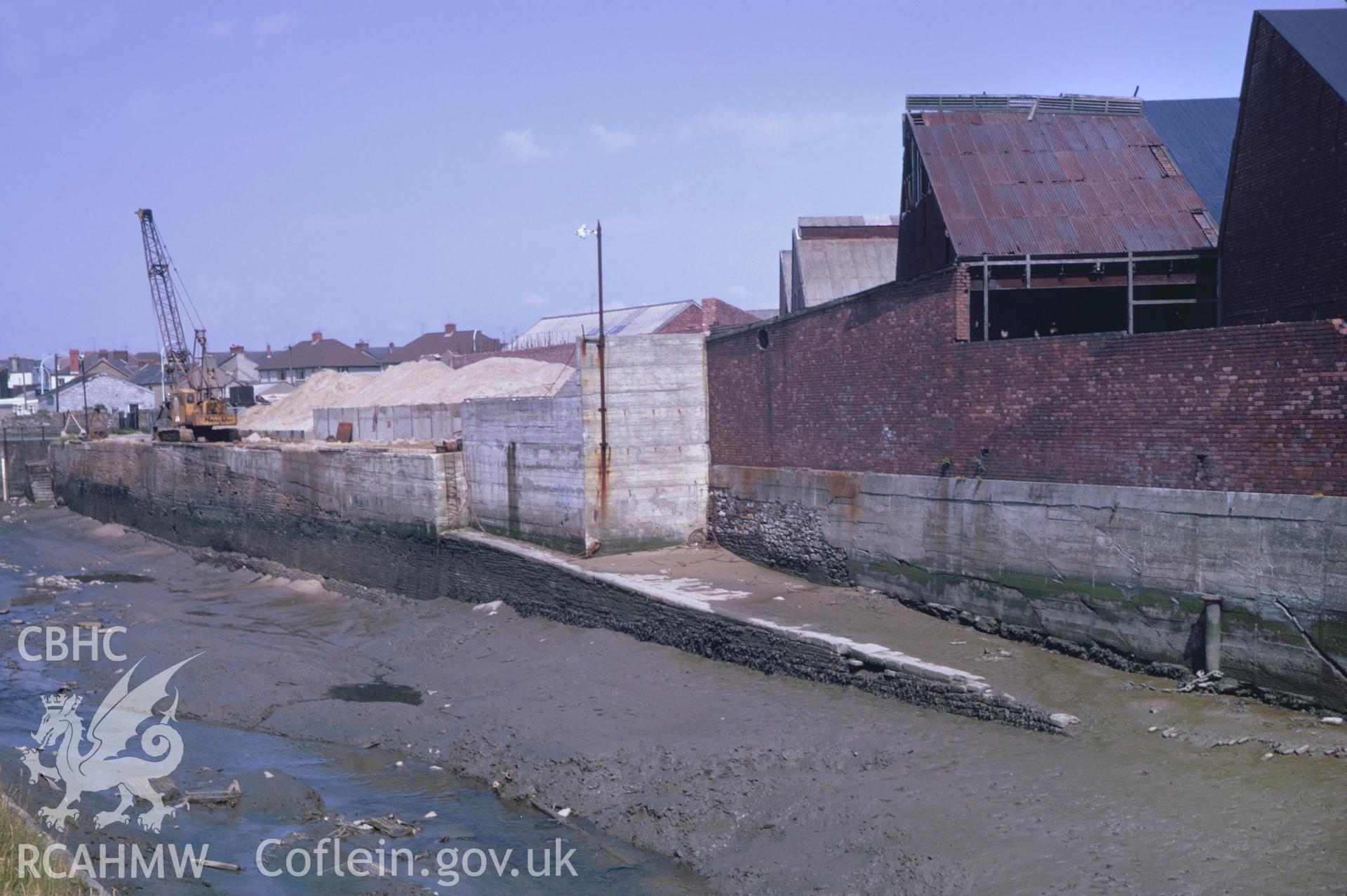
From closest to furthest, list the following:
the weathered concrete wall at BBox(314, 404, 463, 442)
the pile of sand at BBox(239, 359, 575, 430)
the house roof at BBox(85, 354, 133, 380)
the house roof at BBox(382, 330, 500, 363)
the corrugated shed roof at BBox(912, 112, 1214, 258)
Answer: the corrugated shed roof at BBox(912, 112, 1214, 258), the weathered concrete wall at BBox(314, 404, 463, 442), the pile of sand at BBox(239, 359, 575, 430), the house roof at BBox(382, 330, 500, 363), the house roof at BBox(85, 354, 133, 380)

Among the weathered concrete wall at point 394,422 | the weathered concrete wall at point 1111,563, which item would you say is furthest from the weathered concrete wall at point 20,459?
the weathered concrete wall at point 1111,563

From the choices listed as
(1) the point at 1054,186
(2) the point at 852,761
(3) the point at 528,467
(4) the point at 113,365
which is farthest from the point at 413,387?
(4) the point at 113,365

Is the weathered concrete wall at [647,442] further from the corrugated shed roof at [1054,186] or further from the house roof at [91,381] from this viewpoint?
the house roof at [91,381]

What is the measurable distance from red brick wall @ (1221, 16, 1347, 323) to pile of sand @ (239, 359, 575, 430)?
44.3ft

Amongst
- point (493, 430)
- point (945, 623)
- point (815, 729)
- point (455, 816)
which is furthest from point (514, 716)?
point (493, 430)

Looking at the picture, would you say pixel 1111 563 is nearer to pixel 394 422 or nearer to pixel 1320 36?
pixel 1320 36

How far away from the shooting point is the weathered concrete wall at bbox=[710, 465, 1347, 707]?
28.9 feet

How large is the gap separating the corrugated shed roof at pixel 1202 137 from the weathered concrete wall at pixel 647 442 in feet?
28.9

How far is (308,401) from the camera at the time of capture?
3841cm

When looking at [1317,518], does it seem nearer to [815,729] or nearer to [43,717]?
[815,729]

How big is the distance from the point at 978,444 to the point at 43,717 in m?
13.2

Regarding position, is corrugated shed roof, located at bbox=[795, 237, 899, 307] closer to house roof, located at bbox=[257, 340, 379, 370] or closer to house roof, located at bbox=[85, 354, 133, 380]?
house roof, located at bbox=[257, 340, 379, 370]

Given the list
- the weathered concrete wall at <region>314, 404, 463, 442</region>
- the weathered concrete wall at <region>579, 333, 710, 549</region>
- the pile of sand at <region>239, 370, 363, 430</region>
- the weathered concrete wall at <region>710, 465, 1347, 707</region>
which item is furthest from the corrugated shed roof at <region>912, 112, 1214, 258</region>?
the pile of sand at <region>239, 370, 363, 430</region>

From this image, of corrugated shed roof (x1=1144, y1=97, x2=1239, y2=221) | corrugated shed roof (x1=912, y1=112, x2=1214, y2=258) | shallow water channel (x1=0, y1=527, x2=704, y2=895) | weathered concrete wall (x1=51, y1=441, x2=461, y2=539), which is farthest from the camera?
weathered concrete wall (x1=51, y1=441, x2=461, y2=539)
